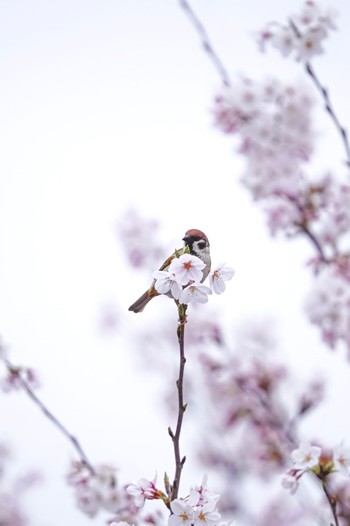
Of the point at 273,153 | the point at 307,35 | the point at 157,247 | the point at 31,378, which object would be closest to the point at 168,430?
the point at 31,378

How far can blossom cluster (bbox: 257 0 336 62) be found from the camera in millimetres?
4602

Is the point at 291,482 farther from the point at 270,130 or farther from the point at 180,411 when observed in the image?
the point at 270,130

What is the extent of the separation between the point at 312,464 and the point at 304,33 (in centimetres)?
346

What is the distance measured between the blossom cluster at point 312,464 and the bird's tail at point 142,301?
894 millimetres

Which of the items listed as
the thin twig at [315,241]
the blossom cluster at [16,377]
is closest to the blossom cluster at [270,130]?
the thin twig at [315,241]

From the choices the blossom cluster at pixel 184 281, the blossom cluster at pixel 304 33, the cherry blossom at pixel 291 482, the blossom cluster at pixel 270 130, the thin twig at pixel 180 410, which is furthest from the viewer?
the blossom cluster at pixel 270 130

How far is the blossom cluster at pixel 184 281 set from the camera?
6.52 feet

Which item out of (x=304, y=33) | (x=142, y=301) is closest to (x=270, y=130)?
(x=304, y=33)

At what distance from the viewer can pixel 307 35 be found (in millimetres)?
4676

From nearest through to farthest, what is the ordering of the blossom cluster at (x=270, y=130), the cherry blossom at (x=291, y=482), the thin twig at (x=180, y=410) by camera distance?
the thin twig at (x=180, y=410) → the cherry blossom at (x=291, y=482) → the blossom cluster at (x=270, y=130)

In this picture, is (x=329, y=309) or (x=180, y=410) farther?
(x=329, y=309)

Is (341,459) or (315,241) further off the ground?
(315,241)

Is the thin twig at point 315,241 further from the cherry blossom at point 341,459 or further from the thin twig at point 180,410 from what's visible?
the thin twig at point 180,410

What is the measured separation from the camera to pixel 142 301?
8.57 ft
